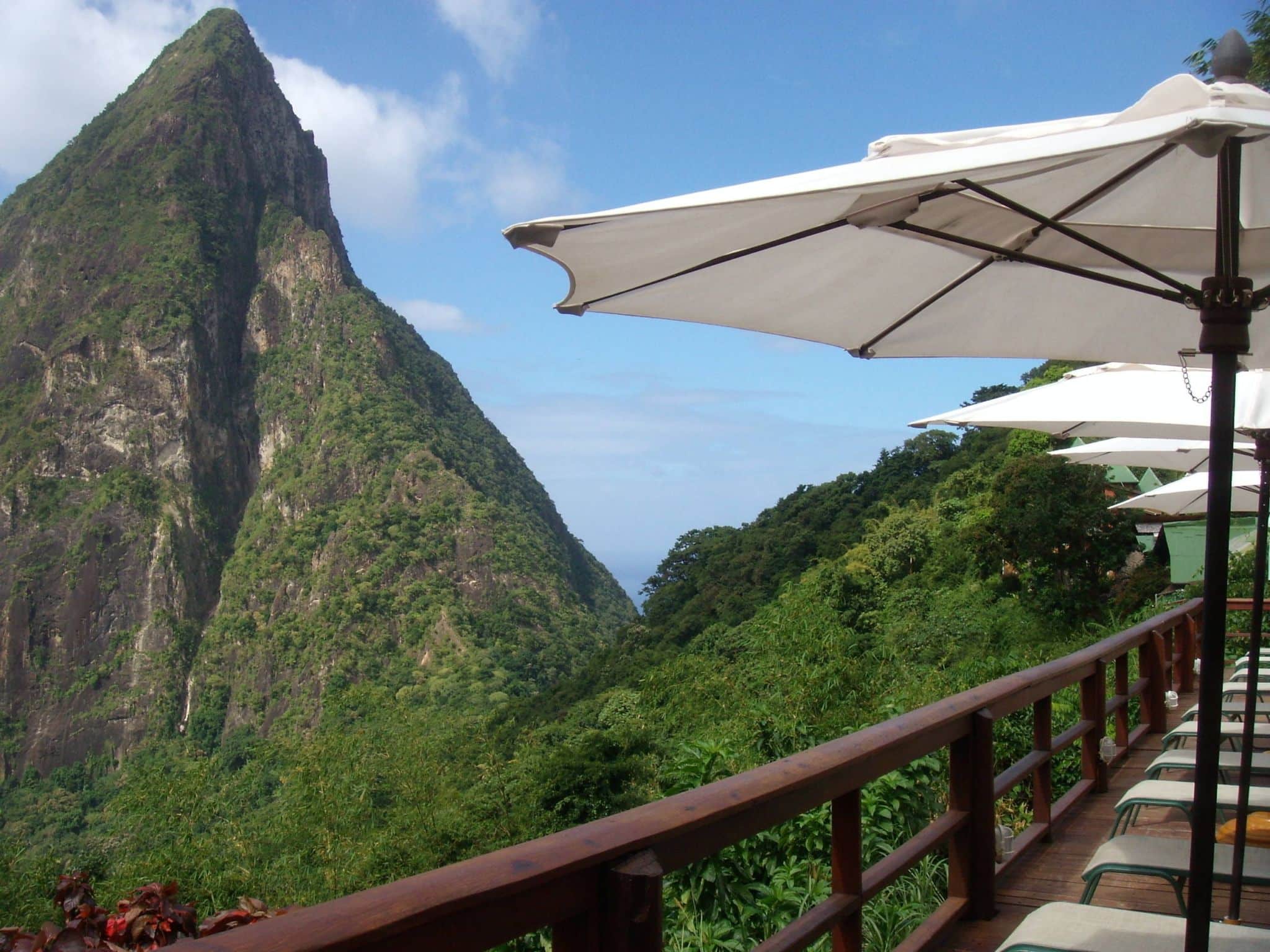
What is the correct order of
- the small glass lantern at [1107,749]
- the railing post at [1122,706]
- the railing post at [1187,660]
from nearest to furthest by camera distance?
the small glass lantern at [1107,749], the railing post at [1122,706], the railing post at [1187,660]

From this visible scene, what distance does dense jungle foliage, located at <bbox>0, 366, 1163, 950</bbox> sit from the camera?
159 inches

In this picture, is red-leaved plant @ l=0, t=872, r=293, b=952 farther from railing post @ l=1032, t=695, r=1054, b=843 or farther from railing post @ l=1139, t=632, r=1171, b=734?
railing post @ l=1139, t=632, r=1171, b=734

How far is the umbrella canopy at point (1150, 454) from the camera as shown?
493 cm

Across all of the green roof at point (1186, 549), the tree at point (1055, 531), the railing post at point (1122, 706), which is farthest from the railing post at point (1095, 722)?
the green roof at point (1186, 549)

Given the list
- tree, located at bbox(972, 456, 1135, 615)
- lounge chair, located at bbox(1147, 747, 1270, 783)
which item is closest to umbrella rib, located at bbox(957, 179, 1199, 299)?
lounge chair, located at bbox(1147, 747, 1270, 783)

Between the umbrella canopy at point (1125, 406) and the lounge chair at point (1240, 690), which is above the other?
Answer: the umbrella canopy at point (1125, 406)

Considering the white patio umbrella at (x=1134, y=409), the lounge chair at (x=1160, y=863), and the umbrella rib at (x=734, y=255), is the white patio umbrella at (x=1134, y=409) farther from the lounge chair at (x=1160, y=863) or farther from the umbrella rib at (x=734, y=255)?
the umbrella rib at (x=734, y=255)

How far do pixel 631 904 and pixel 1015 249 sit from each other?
1.64 meters

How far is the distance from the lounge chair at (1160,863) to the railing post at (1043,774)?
0.62m

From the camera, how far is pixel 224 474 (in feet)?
238

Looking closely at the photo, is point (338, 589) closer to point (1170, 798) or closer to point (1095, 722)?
point (1095, 722)

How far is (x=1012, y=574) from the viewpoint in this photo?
1461 cm

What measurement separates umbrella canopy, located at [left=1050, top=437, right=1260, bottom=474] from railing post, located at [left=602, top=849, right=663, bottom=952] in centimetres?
408

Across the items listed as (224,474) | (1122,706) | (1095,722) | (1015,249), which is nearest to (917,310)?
(1015,249)
